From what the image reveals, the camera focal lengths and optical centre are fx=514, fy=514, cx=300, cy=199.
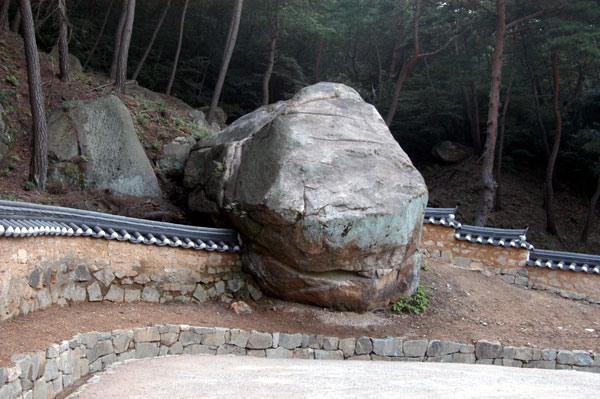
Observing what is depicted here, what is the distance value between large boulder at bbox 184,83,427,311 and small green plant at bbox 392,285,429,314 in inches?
6.4

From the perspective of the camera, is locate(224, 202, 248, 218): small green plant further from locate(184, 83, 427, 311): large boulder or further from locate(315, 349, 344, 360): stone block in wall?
locate(315, 349, 344, 360): stone block in wall

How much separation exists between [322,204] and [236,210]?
1.65 m

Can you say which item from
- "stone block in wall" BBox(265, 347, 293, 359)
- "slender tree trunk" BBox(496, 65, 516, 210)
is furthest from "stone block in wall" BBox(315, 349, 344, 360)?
"slender tree trunk" BBox(496, 65, 516, 210)

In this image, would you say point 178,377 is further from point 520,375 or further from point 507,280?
point 507,280

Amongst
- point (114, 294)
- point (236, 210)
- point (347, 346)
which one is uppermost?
point (236, 210)

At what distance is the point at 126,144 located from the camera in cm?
1237

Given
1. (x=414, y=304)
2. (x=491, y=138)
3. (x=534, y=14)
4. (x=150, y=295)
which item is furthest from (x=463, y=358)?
(x=534, y=14)

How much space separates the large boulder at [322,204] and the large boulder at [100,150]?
262 cm

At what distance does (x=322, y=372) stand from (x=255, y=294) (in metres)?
2.94

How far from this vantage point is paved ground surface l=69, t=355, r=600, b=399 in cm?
526

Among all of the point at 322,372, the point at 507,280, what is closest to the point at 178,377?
the point at 322,372

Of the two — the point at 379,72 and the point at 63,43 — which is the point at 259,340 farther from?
the point at 379,72

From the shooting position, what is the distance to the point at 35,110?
10.9 metres

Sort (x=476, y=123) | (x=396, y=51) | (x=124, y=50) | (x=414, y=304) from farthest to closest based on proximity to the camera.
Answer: (x=396, y=51), (x=476, y=123), (x=124, y=50), (x=414, y=304)
